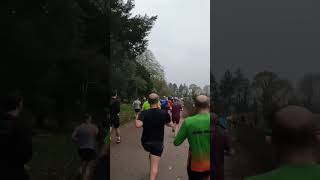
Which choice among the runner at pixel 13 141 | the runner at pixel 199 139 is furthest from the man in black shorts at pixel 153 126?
the runner at pixel 13 141

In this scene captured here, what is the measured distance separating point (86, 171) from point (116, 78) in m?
0.58

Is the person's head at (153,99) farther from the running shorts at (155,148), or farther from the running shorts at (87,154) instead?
the running shorts at (87,154)

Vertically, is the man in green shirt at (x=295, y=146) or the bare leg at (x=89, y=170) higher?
the man in green shirt at (x=295, y=146)

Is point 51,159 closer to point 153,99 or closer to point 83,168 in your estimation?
point 83,168

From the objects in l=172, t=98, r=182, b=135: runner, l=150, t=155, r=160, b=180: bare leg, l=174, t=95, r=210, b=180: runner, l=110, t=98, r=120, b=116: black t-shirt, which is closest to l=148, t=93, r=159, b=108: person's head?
l=110, t=98, r=120, b=116: black t-shirt

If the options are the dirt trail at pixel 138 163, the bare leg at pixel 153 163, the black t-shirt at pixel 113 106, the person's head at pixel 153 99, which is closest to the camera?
the black t-shirt at pixel 113 106

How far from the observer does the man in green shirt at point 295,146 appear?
3.27 ft

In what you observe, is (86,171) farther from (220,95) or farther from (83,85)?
(220,95)

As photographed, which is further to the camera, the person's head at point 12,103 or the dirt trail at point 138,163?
the dirt trail at point 138,163

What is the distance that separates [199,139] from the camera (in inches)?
114

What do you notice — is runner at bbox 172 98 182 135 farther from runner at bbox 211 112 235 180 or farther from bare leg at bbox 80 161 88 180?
bare leg at bbox 80 161 88 180

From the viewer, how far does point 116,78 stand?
2.36 meters

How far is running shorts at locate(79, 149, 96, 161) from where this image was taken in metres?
2.21

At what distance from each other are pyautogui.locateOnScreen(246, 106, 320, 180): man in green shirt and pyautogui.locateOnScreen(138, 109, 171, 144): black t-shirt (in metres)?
2.89
